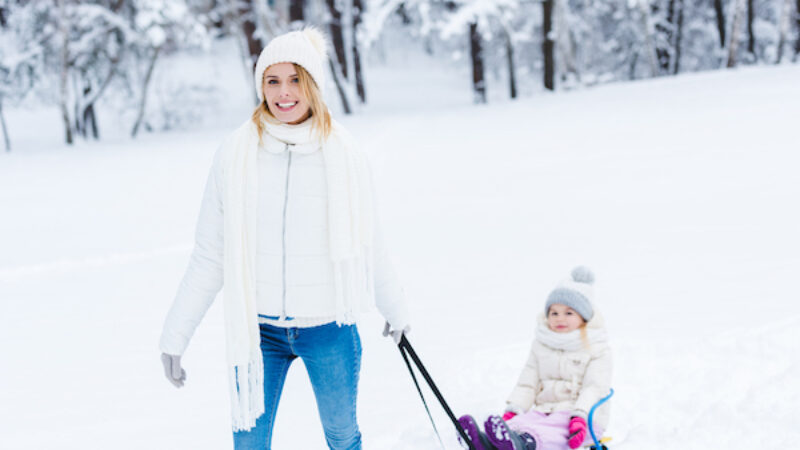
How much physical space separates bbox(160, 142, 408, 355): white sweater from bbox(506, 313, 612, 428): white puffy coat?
4.92 ft

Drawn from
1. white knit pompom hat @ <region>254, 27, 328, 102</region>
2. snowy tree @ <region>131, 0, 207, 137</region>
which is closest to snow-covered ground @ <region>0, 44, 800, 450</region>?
white knit pompom hat @ <region>254, 27, 328, 102</region>

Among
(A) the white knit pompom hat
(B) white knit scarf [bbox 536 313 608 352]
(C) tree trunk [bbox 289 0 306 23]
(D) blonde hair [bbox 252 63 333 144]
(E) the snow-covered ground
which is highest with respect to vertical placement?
(C) tree trunk [bbox 289 0 306 23]

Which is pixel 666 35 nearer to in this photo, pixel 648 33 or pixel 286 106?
pixel 648 33

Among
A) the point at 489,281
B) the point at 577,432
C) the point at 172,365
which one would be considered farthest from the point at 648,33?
the point at 172,365

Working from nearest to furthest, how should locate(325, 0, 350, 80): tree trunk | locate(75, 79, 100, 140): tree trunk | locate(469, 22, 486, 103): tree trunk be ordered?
locate(75, 79, 100, 140): tree trunk, locate(469, 22, 486, 103): tree trunk, locate(325, 0, 350, 80): tree trunk

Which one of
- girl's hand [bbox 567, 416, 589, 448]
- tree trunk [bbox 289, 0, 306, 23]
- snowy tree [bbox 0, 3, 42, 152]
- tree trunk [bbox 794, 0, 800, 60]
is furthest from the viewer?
tree trunk [bbox 794, 0, 800, 60]

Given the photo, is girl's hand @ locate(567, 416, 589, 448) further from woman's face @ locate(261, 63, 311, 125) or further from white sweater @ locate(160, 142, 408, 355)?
woman's face @ locate(261, 63, 311, 125)

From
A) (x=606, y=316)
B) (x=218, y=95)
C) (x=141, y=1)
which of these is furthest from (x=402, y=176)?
(x=218, y=95)

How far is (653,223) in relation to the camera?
286 inches

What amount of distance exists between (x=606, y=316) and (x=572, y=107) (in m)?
11.8

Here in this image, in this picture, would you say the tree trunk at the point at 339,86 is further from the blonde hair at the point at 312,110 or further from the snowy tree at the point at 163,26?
the blonde hair at the point at 312,110

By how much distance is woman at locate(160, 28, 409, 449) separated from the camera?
2.20m

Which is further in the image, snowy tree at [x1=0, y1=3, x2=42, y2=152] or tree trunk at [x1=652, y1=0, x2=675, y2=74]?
tree trunk at [x1=652, y1=0, x2=675, y2=74]

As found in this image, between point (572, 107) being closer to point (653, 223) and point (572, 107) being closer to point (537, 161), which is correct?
point (537, 161)
